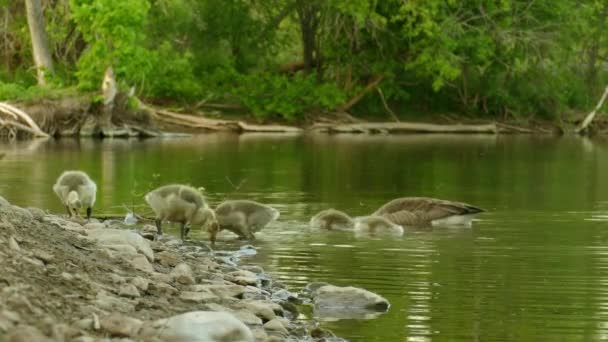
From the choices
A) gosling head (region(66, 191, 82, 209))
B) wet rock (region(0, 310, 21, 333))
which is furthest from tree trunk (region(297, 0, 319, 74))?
wet rock (region(0, 310, 21, 333))

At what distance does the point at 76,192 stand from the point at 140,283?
5954 millimetres

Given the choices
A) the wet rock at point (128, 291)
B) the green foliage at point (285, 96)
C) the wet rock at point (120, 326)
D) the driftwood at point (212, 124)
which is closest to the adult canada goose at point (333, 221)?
Result: the wet rock at point (128, 291)

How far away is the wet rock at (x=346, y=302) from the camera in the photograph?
33.2ft

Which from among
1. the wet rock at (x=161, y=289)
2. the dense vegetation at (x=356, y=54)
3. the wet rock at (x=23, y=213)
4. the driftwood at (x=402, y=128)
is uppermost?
the dense vegetation at (x=356, y=54)

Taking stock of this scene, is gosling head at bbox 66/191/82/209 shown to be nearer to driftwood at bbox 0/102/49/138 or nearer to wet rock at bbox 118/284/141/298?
wet rock at bbox 118/284/141/298

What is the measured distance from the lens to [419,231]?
15875mm

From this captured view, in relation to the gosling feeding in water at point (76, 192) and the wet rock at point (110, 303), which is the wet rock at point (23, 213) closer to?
the wet rock at point (110, 303)

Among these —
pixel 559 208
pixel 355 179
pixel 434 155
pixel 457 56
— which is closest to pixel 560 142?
pixel 457 56

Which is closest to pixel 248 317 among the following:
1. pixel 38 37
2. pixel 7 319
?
pixel 7 319

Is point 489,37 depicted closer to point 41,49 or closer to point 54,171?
point 41,49

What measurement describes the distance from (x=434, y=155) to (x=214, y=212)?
21.5 meters

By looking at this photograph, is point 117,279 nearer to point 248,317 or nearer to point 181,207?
point 248,317

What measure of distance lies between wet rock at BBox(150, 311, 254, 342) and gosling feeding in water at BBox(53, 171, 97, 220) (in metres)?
7.24

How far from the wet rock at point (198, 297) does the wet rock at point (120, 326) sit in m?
1.55
